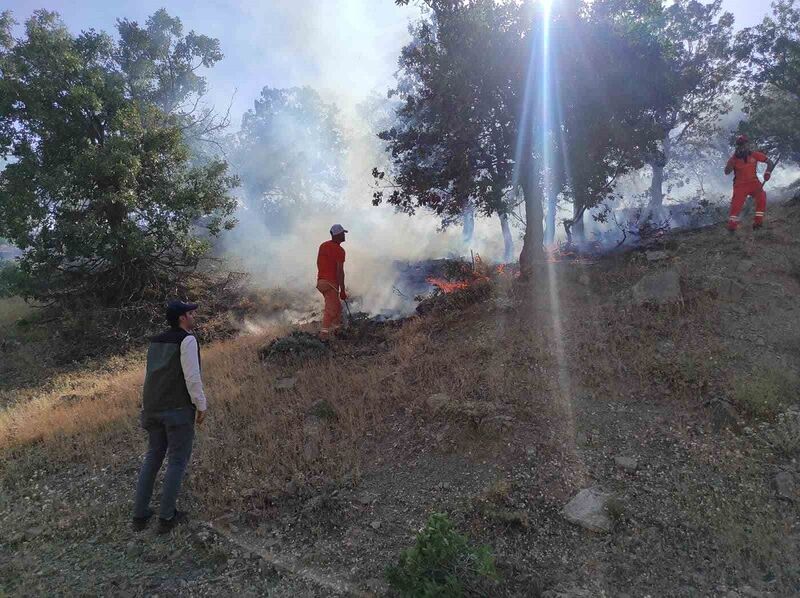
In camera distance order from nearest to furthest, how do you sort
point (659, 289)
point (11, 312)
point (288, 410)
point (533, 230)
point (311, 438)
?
point (311, 438), point (288, 410), point (659, 289), point (533, 230), point (11, 312)

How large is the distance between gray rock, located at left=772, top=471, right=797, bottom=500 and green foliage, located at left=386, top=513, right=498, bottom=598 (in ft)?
7.74

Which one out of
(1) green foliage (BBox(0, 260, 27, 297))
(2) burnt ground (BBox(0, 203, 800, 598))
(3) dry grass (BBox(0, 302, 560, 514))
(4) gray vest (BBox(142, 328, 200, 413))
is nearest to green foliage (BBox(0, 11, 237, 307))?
(1) green foliage (BBox(0, 260, 27, 297))

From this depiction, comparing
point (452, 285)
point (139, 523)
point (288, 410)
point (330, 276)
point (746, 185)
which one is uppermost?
point (746, 185)

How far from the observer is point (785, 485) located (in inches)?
152

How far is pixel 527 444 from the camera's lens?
15.1 ft

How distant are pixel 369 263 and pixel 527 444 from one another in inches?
552

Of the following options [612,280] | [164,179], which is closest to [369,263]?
[164,179]

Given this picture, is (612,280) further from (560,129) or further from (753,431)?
(753,431)

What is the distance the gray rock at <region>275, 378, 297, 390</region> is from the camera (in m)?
6.53

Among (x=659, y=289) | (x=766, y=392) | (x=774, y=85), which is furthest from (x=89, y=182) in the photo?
(x=774, y=85)

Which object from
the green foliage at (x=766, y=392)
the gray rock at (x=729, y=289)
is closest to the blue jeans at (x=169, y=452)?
the green foliage at (x=766, y=392)

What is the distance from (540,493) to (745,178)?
24.9 ft

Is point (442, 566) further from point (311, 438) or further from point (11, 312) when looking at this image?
point (11, 312)

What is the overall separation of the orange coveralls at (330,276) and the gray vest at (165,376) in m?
4.26
